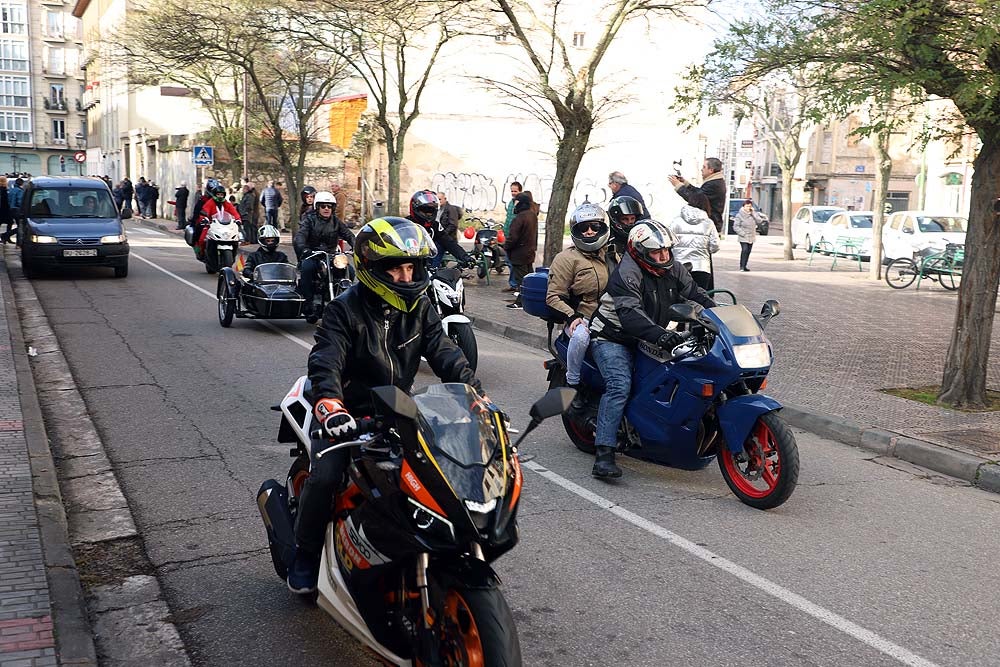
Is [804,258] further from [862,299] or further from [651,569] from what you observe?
[651,569]

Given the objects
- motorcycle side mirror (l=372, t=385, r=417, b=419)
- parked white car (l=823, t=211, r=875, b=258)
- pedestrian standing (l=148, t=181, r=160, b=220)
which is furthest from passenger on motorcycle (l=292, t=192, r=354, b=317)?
pedestrian standing (l=148, t=181, r=160, b=220)

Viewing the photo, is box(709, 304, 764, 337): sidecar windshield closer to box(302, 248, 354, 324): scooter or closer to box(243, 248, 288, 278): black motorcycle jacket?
box(302, 248, 354, 324): scooter

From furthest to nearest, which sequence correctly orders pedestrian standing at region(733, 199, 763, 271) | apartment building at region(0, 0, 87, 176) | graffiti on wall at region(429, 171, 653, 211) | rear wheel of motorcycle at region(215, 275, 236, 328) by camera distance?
1. apartment building at region(0, 0, 87, 176)
2. graffiti on wall at region(429, 171, 653, 211)
3. pedestrian standing at region(733, 199, 763, 271)
4. rear wheel of motorcycle at region(215, 275, 236, 328)

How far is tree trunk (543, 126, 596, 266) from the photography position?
16.7 m

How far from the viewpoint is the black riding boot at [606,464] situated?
6664mm

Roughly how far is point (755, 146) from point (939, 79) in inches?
3028

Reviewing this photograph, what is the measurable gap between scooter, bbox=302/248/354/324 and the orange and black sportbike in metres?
8.86

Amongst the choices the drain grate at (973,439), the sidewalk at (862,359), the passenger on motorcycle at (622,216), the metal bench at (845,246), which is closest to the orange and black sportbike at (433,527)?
the sidewalk at (862,359)

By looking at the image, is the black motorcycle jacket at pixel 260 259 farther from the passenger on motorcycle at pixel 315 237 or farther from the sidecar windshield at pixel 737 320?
the sidecar windshield at pixel 737 320

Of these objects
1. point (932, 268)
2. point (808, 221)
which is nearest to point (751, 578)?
point (932, 268)

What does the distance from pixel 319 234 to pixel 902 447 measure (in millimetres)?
7946

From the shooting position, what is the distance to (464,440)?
10.5 feet

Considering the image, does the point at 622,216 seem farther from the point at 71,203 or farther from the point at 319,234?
the point at 71,203

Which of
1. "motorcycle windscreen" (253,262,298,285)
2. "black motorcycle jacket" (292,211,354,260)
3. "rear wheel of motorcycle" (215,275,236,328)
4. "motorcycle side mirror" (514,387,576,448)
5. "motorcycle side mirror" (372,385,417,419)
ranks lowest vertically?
"rear wheel of motorcycle" (215,275,236,328)
